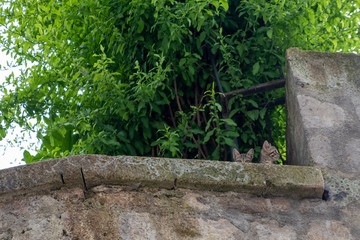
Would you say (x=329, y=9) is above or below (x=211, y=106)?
above

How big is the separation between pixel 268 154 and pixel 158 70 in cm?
81

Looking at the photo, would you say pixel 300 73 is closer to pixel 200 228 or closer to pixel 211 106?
pixel 211 106

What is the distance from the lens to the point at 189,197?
2.67m

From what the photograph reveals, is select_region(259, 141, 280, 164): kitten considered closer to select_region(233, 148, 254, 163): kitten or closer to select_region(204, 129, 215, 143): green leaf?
select_region(233, 148, 254, 163): kitten

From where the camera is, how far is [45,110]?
3760 mm

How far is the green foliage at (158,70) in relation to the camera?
3.50m

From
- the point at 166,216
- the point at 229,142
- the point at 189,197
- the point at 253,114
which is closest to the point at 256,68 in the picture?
the point at 253,114

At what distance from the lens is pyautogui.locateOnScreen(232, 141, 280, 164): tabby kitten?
324 centimetres

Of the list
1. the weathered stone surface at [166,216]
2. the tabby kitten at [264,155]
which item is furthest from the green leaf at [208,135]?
the weathered stone surface at [166,216]

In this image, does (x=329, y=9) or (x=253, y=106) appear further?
(x=329, y=9)

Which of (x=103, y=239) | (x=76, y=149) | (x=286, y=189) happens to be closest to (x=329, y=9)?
(x=286, y=189)

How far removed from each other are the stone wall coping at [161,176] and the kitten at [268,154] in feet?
1.47

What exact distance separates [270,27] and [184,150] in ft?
3.16

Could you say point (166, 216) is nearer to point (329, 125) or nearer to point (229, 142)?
point (229, 142)
